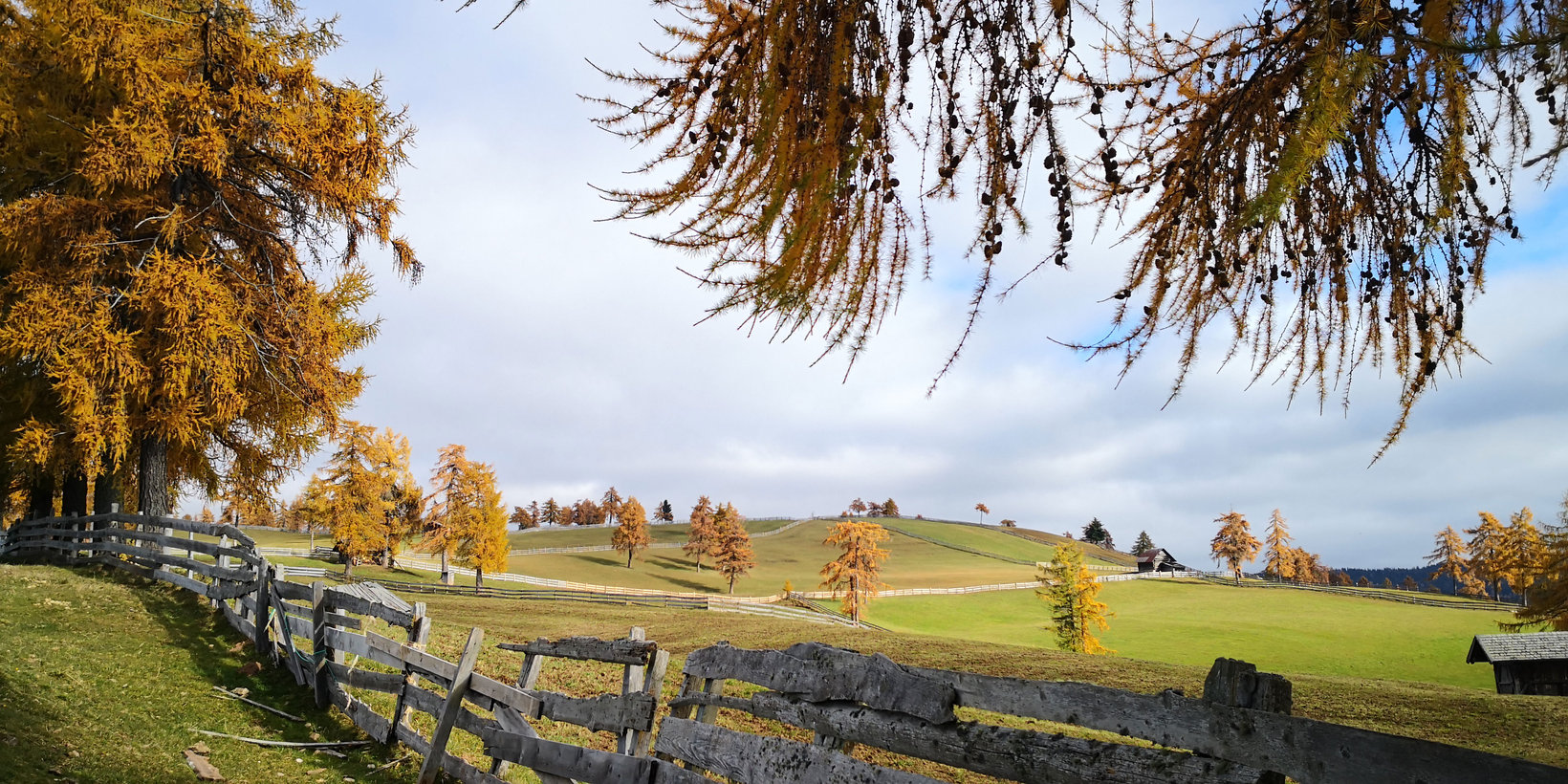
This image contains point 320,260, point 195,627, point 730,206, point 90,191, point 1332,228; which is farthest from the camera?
point 320,260

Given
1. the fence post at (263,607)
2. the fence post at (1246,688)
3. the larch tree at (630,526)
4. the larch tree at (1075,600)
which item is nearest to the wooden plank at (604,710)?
the fence post at (1246,688)

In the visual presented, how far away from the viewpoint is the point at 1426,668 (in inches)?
1280

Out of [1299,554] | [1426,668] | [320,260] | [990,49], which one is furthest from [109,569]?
[1299,554]

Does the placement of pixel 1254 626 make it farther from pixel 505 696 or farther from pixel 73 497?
pixel 73 497

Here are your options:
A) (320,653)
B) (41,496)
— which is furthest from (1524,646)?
(41,496)

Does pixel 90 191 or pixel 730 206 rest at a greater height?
pixel 90 191

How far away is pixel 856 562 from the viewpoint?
155 feet

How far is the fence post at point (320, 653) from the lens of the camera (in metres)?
10.2

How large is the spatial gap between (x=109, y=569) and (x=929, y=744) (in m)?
20.1

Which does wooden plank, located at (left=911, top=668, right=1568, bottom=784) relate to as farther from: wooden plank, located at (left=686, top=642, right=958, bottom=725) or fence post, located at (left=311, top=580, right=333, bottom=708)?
fence post, located at (left=311, top=580, right=333, bottom=708)

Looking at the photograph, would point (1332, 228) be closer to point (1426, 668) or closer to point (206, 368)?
point (206, 368)

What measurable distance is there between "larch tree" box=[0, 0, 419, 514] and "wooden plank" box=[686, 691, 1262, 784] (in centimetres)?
1605

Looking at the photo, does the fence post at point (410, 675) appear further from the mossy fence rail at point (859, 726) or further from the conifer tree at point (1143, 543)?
the conifer tree at point (1143, 543)

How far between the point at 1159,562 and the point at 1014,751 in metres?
102
